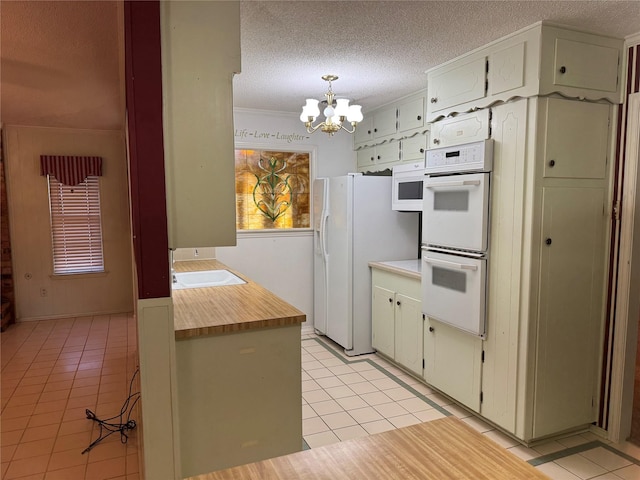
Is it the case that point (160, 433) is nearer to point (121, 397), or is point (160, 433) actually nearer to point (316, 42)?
point (121, 397)

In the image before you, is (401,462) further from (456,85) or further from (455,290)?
(456,85)

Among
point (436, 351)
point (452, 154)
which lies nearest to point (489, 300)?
point (436, 351)

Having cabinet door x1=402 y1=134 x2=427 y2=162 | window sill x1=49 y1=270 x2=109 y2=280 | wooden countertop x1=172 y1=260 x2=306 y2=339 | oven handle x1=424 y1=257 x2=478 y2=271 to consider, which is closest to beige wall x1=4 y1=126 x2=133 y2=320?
window sill x1=49 y1=270 x2=109 y2=280

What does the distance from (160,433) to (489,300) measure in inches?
78.1

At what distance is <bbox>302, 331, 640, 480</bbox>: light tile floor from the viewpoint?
2.41 metres

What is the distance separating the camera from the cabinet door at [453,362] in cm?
282

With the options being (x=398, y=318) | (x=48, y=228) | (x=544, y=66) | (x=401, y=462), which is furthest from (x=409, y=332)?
(x=48, y=228)

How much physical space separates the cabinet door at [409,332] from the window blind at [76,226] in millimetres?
3932

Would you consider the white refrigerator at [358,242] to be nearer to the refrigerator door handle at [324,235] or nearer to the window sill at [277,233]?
the refrigerator door handle at [324,235]

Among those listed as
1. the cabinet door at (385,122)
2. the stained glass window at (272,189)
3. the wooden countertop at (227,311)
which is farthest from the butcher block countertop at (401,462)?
the stained glass window at (272,189)

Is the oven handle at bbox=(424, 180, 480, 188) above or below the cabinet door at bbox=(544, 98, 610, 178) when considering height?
below

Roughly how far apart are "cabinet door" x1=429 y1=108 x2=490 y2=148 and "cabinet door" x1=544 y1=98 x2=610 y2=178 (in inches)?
14.9

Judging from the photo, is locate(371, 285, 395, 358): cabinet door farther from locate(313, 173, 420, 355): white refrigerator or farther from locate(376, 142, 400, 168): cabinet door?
locate(376, 142, 400, 168): cabinet door

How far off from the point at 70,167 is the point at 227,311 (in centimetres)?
407
